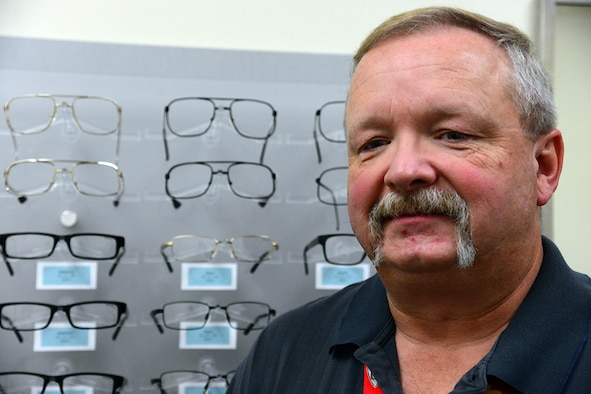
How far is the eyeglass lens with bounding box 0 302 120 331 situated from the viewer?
1385 millimetres

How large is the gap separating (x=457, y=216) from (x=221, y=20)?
34.0 inches

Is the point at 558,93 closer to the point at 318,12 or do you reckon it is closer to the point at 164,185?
the point at 318,12

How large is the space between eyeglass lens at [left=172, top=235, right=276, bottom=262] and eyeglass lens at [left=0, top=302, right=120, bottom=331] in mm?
193

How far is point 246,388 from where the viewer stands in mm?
1227

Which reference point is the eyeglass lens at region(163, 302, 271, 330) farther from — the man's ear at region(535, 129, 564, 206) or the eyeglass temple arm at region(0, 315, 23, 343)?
the man's ear at region(535, 129, 564, 206)

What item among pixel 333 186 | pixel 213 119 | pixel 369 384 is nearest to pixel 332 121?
pixel 333 186

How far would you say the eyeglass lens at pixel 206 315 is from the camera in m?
1.43

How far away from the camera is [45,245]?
55.2 inches

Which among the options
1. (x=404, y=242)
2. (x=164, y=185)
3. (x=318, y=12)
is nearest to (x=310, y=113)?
(x=318, y=12)

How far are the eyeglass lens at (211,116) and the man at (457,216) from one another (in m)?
0.44

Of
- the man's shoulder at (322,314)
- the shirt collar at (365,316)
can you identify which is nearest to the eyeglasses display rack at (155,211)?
the man's shoulder at (322,314)

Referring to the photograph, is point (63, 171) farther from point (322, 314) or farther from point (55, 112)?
point (322, 314)

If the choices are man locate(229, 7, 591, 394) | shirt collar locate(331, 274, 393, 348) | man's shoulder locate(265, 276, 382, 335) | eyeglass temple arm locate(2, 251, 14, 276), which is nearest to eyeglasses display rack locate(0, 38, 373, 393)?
eyeglass temple arm locate(2, 251, 14, 276)

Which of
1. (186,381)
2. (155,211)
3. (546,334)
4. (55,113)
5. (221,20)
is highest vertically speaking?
(221,20)
